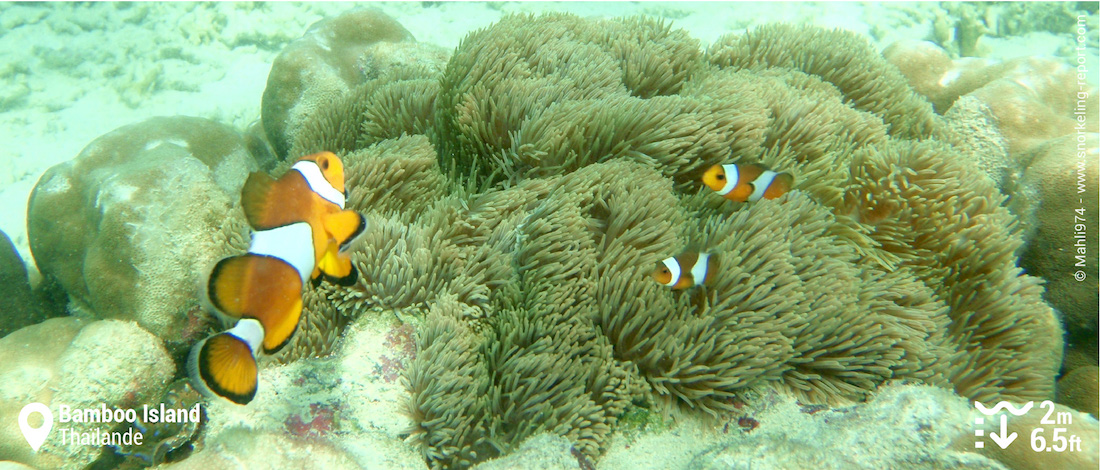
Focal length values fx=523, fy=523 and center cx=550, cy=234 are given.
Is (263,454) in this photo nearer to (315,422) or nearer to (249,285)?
(315,422)

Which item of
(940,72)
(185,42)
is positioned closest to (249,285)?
(940,72)

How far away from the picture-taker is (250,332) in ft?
3.79

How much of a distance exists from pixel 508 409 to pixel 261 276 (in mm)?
985

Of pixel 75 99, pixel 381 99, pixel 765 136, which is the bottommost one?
pixel 75 99

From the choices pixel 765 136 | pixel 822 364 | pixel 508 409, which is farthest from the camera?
pixel 765 136

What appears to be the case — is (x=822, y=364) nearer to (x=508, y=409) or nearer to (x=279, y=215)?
(x=508, y=409)

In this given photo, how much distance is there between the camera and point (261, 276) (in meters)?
1.13

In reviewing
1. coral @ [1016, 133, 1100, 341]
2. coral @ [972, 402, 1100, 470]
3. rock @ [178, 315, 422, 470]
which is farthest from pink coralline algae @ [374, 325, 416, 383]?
coral @ [1016, 133, 1100, 341]

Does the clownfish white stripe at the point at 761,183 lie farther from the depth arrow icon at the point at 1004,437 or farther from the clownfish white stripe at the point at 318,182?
the clownfish white stripe at the point at 318,182

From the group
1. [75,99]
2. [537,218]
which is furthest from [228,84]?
[537,218]

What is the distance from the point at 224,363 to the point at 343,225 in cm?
40

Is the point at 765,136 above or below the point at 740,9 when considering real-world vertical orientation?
above

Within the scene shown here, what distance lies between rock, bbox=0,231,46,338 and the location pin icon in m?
1.57

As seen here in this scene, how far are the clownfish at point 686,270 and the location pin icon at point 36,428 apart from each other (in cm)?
267
